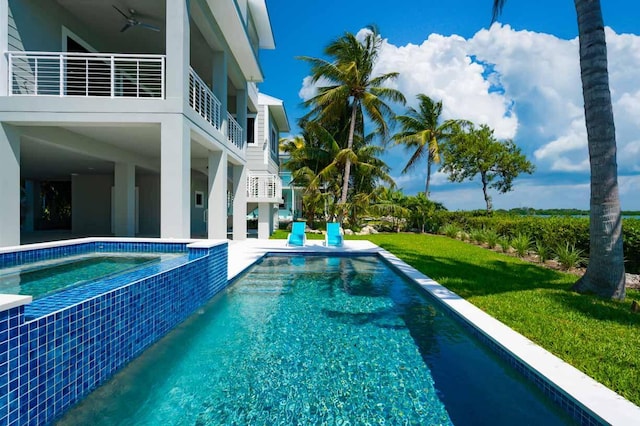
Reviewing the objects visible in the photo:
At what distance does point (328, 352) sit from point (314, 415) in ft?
3.76

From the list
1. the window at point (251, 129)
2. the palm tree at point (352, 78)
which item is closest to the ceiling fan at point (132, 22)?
the window at point (251, 129)

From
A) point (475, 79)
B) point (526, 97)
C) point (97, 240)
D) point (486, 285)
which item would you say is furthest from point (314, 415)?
point (475, 79)

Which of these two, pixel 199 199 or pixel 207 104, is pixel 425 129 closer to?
pixel 199 199

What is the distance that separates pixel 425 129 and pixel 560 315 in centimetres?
2223

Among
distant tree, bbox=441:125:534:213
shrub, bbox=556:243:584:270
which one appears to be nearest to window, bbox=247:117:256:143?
shrub, bbox=556:243:584:270

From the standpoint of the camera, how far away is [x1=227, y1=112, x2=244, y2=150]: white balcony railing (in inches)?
483

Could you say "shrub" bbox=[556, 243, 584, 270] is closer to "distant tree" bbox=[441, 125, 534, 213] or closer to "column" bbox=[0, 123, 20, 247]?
"column" bbox=[0, 123, 20, 247]

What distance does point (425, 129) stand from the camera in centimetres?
2484

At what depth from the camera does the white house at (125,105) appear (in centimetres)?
696

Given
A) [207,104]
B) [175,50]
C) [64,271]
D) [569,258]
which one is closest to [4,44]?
[175,50]

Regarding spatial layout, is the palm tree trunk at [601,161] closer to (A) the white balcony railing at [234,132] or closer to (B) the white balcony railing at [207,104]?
(B) the white balcony railing at [207,104]

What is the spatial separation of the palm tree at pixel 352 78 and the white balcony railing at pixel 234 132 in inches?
212

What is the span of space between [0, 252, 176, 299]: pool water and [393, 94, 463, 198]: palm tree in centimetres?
2161

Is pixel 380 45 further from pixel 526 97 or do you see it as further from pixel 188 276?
pixel 188 276
